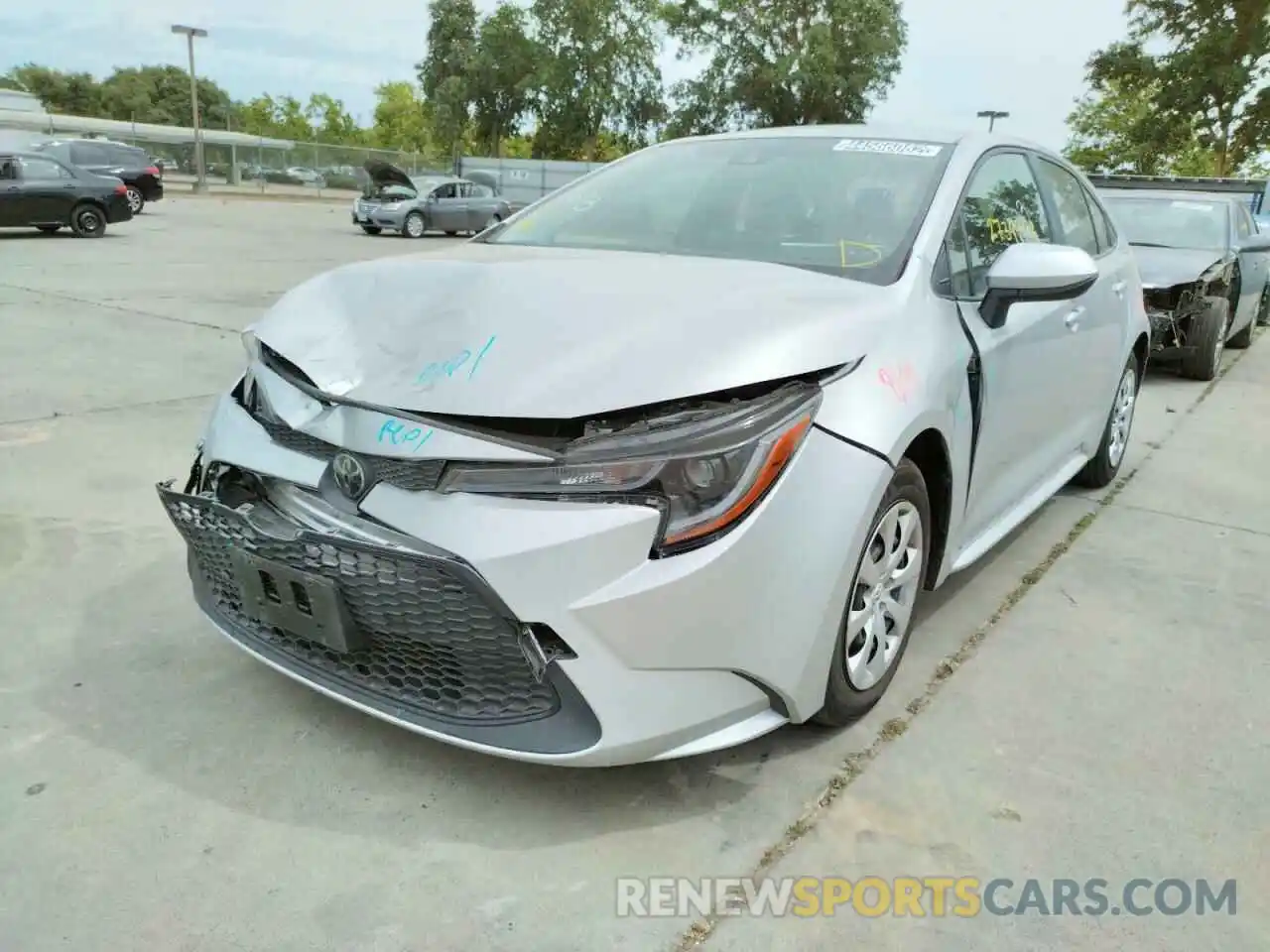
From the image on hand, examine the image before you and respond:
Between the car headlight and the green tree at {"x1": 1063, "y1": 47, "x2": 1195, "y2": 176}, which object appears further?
the green tree at {"x1": 1063, "y1": 47, "x2": 1195, "y2": 176}

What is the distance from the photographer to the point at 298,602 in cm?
218

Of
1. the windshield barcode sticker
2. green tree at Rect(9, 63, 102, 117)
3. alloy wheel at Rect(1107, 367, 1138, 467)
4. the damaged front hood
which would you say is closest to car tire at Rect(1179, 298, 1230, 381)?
alloy wheel at Rect(1107, 367, 1138, 467)

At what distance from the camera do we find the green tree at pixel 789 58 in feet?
135

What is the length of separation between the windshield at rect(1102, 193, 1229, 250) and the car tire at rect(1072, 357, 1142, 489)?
161 inches

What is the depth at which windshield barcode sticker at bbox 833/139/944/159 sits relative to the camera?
124 inches

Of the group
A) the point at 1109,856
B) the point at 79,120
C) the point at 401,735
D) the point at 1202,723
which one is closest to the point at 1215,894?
the point at 1109,856

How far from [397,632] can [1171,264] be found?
7490 millimetres

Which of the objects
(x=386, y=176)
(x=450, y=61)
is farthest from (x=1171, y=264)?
(x=450, y=61)

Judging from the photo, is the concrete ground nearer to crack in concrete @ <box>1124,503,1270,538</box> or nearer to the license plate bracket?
the license plate bracket

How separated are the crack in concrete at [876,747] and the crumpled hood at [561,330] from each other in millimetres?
989

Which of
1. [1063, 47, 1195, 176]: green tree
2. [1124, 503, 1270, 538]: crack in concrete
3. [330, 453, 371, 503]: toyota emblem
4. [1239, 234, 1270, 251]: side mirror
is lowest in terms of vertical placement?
[1124, 503, 1270, 538]: crack in concrete

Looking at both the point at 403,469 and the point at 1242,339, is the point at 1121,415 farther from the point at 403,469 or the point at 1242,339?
the point at 1242,339

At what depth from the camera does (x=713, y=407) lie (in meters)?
2.07

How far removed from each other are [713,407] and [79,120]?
55.2 meters
